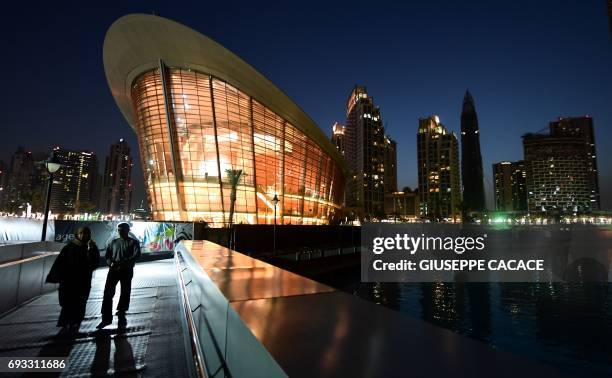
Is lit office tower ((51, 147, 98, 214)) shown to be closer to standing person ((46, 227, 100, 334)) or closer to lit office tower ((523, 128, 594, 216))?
standing person ((46, 227, 100, 334))

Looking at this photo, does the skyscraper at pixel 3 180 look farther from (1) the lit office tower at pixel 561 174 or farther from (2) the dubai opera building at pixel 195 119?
(1) the lit office tower at pixel 561 174

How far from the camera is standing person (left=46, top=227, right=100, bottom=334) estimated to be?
19.1 feet

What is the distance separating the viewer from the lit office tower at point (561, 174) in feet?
619

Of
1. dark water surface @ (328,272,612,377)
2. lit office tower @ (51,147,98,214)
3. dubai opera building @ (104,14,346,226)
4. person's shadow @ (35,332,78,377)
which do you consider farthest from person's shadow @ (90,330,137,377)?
lit office tower @ (51,147,98,214)

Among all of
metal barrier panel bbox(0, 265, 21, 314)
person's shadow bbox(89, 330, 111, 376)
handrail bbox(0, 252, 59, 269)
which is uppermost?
handrail bbox(0, 252, 59, 269)

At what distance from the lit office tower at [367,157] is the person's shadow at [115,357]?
16044 centimetres

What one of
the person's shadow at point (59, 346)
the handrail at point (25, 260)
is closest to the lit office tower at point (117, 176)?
the handrail at point (25, 260)

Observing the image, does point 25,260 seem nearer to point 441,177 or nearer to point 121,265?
point 121,265

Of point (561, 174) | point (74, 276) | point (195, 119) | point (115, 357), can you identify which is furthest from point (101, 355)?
point (561, 174)

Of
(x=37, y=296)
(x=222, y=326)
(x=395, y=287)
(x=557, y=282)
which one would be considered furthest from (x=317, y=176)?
(x=222, y=326)

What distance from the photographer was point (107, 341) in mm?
5125

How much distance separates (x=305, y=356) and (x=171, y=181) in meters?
44.4

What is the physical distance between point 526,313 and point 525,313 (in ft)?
0.17

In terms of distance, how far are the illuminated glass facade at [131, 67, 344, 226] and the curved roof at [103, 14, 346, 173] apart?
1210mm
